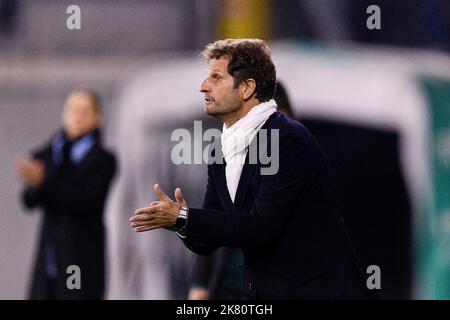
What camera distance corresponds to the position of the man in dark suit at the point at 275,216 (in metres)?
3.14

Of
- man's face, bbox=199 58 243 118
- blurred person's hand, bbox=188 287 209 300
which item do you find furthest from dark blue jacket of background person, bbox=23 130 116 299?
man's face, bbox=199 58 243 118

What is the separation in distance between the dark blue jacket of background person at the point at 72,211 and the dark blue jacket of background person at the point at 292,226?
2360 millimetres

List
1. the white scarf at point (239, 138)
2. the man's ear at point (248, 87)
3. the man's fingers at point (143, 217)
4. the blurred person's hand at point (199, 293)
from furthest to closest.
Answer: the blurred person's hand at point (199, 293) < the man's ear at point (248, 87) < the white scarf at point (239, 138) < the man's fingers at point (143, 217)

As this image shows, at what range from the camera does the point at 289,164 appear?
125 inches

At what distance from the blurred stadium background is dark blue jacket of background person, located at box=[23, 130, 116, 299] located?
7cm

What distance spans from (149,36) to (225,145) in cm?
240

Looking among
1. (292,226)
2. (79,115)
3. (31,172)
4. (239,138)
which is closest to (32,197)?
(31,172)

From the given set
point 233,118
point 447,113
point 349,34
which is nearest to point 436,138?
point 447,113

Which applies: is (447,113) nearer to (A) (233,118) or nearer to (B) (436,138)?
(B) (436,138)

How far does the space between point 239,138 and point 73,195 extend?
2371 mm

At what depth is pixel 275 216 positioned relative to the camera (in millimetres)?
3135

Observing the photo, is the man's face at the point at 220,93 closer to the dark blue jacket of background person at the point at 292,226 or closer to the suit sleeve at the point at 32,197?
the dark blue jacket of background person at the point at 292,226

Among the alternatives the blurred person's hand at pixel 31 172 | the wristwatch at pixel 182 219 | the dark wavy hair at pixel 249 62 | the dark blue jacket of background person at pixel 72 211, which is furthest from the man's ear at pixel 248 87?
the blurred person's hand at pixel 31 172
